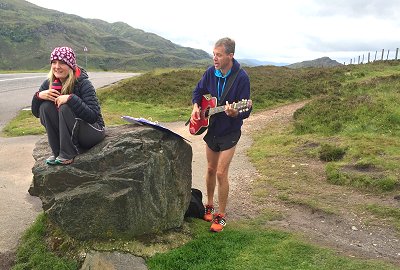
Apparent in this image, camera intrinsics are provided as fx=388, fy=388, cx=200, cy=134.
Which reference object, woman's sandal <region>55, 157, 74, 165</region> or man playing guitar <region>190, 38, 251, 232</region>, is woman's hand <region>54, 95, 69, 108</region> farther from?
man playing guitar <region>190, 38, 251, 232</region>

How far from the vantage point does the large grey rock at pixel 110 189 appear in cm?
571

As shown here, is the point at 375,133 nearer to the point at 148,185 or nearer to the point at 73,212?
the point at 148,185

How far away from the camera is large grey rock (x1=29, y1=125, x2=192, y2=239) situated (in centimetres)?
571

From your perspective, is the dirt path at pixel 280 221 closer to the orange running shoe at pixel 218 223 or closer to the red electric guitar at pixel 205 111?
the orange running shoe at pixel 218 223

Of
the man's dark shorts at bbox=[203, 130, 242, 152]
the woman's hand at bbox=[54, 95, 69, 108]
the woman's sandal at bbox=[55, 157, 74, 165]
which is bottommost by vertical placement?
the woman's sandal at bbox=[55, 157, 74, 165]

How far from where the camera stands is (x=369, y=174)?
8797 mm

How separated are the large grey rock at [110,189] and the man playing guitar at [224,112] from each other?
33.8 inches

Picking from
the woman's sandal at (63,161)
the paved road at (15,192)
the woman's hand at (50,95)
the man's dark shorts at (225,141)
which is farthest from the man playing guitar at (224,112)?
the paved road at (15,192)

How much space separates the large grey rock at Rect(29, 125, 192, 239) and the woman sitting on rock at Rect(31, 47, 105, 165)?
210 millimetres

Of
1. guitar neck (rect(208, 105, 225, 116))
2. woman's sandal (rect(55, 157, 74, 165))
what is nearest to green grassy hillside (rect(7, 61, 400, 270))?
woman's sandal (rect(55, 157, 74, 165))

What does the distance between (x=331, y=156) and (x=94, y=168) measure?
6792 mm

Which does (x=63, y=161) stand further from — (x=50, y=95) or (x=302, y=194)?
(x=302, y=194)

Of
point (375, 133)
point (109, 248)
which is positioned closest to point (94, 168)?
point (109, 248)

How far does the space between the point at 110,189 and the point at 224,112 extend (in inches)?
82.6
